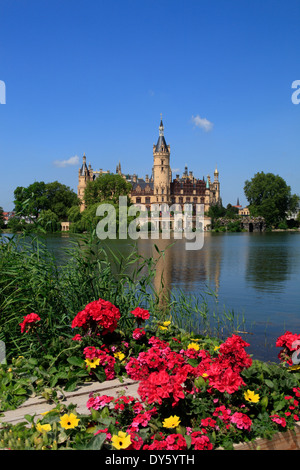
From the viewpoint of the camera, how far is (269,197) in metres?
80.9

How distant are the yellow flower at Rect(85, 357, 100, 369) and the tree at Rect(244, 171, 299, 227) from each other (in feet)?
258

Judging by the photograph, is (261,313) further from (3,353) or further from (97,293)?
(3,353)

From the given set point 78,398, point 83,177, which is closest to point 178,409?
point 78,398

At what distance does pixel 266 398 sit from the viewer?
2.77 meters

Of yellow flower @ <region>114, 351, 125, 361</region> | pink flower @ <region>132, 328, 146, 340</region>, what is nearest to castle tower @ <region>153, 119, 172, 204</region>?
pink flower @ <region>132, 328, 146, 340</region>

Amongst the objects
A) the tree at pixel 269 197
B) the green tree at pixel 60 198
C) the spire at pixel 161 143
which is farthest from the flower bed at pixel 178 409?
the spire at pixel 161 143

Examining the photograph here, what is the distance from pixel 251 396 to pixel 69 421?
111cm

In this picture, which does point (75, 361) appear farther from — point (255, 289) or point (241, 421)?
point (255, 289)

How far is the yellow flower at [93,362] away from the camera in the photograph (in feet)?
10.9

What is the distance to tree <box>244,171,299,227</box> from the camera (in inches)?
3140

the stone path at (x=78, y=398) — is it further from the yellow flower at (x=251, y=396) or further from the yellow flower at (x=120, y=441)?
the yellow flower at (x=251, y=396)

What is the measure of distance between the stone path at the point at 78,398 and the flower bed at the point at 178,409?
74 millimetres
